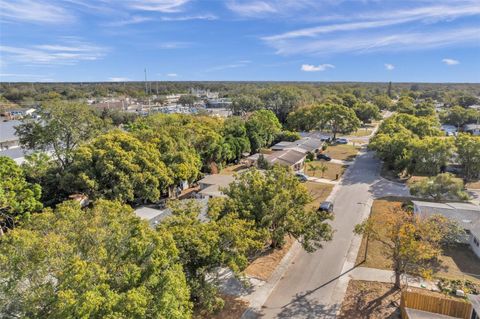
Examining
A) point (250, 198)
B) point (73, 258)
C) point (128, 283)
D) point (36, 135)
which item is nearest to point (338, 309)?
point (250, 198)

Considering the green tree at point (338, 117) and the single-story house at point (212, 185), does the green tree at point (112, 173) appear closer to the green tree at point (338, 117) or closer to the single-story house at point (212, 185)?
the single-story house at point (212, 185)

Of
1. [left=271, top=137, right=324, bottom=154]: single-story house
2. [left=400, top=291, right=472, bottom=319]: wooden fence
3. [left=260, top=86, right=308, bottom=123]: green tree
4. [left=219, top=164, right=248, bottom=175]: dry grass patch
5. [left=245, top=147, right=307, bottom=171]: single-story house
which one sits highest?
[left=260, top=86, right=308, bottom=123]: green tree

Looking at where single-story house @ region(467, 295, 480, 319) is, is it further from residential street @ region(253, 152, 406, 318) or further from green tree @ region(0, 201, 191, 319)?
green tree @ region(0, 201, 191, 319)

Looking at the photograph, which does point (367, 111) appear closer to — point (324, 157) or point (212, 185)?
→ point (324, 157)

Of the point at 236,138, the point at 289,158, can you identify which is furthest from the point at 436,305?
the point at 236,138

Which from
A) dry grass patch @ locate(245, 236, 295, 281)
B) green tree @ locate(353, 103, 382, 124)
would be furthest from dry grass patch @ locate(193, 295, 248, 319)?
green tree @ locate(353, 103, 382, 124)

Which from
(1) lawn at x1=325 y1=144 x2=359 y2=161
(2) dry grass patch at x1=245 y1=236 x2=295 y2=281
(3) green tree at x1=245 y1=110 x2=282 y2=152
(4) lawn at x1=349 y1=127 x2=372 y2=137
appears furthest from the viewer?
(4) lawn at x1=349 y1=127 x2=372 y2=137
